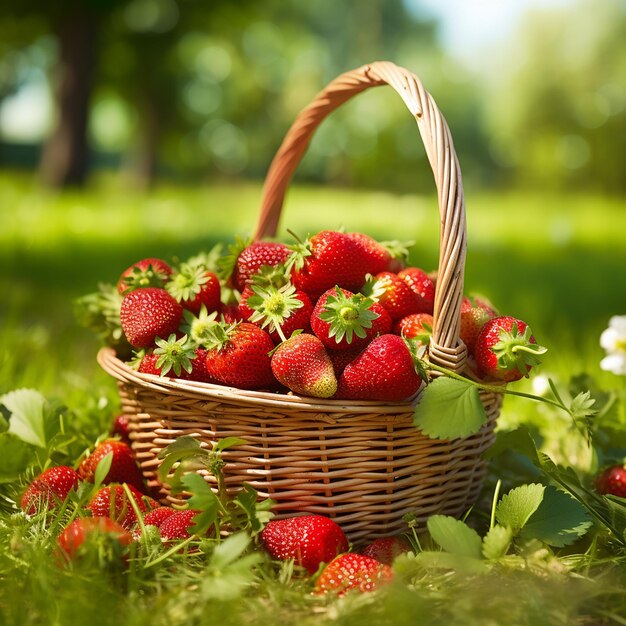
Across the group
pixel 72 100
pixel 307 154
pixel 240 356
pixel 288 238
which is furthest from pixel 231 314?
pixel 307 154

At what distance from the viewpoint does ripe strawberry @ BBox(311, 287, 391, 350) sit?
1.25 m

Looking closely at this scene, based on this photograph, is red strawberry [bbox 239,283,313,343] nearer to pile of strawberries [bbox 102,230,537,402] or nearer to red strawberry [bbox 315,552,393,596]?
pile of strawberries [bbox 102,230,537,402]

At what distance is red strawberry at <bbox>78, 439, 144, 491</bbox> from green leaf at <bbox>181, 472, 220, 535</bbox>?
33cm

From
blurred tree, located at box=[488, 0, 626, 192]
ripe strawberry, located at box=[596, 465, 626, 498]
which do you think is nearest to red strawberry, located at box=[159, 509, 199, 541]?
ripe strawberry, located at box=[596, 465, 626, 498]

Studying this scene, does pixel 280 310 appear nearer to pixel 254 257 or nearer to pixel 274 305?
pixel 274 305

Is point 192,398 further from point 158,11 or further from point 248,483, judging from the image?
point 158,11

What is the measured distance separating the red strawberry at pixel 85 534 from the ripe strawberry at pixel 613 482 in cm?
90

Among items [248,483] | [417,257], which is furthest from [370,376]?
[417,257]

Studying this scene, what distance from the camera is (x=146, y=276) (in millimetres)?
1534

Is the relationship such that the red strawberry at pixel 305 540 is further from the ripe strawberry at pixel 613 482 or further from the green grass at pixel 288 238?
the ripe strawberry at pixel 613 482

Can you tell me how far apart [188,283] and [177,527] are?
45 cm

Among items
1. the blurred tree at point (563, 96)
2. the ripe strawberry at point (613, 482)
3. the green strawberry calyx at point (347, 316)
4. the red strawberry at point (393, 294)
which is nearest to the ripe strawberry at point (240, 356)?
the green strawberry calyx at point (347, 316)

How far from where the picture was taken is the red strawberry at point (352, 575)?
3.70ft

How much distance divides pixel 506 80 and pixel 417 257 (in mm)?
15744
